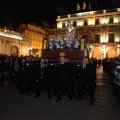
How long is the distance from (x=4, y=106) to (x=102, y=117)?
12.6 ft

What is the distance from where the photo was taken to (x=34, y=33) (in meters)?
69.2

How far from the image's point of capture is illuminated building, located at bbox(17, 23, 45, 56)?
63.5 m

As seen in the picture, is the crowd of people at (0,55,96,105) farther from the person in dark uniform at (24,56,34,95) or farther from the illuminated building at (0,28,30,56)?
the illuminated building at (0,28,30,56)

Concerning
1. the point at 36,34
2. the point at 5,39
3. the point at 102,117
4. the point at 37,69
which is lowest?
the point at 102,117

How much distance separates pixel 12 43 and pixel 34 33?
2646cm

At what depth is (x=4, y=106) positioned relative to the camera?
847 cm

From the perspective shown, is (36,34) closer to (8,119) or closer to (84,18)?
(84,18)

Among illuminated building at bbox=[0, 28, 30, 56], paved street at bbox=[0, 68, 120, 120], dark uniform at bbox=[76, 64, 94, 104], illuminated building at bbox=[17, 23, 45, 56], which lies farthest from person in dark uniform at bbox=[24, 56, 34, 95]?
illuminated building at bbox=[17, 23, 45, 56]

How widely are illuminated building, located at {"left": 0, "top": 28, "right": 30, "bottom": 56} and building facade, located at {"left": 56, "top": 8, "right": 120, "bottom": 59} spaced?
1546 centimetres

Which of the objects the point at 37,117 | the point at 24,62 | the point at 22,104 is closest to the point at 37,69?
the point at 24,62

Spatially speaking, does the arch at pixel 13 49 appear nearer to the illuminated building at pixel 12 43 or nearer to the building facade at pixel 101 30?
the illuminated building at pixel 12 43

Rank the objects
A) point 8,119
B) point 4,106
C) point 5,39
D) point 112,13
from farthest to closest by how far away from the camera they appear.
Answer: point 112,13 < point 5,39 < point 4,106 < point 8,119

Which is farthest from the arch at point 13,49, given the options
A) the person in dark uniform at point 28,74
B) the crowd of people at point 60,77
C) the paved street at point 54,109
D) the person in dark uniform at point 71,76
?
the paved street at point 54,109

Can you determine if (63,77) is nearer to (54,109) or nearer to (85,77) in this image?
(85,77)
